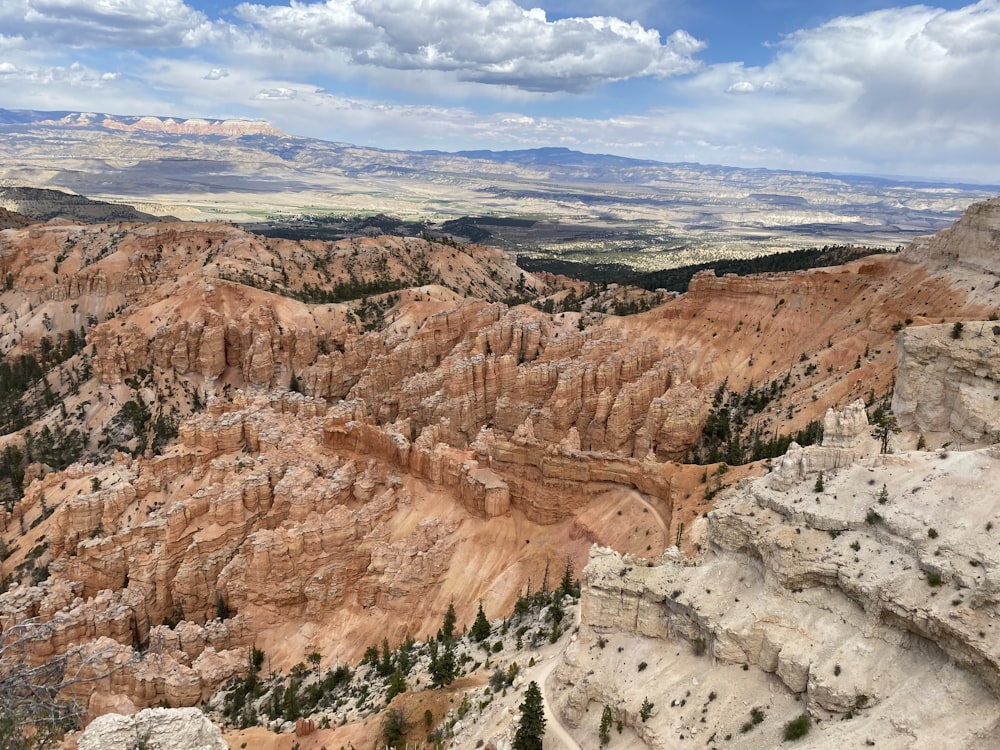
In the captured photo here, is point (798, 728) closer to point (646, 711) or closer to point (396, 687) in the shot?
point (646, 711)

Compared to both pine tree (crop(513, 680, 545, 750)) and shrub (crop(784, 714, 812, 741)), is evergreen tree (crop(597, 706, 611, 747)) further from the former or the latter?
shrub (crop(784, 714, 812, 741))

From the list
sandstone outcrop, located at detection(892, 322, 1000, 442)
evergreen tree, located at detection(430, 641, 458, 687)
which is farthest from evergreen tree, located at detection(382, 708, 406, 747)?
sandstone outcrop, located at detection(892, 322, 1000, 442)

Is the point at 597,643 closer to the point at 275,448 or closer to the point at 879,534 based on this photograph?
the point at 879,534

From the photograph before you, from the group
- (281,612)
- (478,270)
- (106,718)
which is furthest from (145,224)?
(106,718)

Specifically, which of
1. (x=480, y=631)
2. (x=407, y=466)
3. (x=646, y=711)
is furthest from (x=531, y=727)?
(x=407, y=466)

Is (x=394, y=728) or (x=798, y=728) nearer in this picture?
(x=798, y=728)

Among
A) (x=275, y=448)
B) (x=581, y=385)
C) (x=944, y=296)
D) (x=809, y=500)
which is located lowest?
(x=275, y=448)
